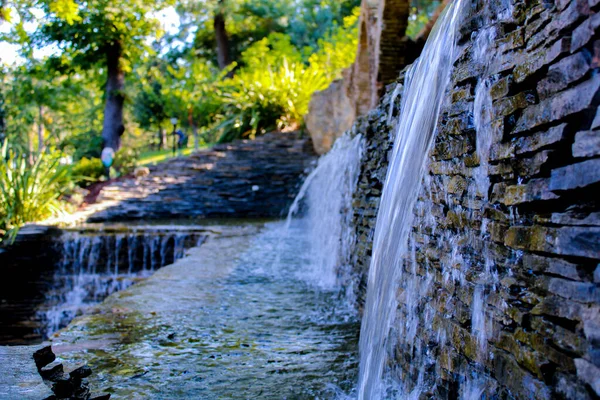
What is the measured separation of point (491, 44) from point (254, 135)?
12.5 metres

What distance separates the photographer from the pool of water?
275 cm

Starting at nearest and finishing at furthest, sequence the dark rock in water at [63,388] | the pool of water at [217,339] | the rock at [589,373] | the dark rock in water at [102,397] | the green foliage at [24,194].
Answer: the rock at [589,373]
the dark rock in water at [63,388]
the dark rock in water at [102,397]
the pool of water at [217,339]
the green foliage at [24,194]

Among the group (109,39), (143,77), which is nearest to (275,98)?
(109,39)

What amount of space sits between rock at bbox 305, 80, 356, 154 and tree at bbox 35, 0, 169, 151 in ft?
20.9

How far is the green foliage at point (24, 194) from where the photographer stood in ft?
29.3

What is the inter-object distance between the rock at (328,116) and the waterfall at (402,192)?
283 inches

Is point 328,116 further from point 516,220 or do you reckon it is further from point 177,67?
point 177,67

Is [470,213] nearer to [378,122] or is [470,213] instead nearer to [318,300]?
[378,122]

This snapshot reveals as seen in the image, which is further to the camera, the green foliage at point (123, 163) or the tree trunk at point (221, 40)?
the tree trunk at point (221, 40)

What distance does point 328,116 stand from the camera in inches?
468

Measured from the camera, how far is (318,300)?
4594mm

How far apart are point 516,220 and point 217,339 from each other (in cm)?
222

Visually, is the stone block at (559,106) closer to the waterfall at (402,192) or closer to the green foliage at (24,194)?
the waterfall at (402,192)

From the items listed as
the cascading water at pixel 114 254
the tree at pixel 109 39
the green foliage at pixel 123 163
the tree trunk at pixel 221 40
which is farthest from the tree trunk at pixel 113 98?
the cascading water at pixel 114 254
